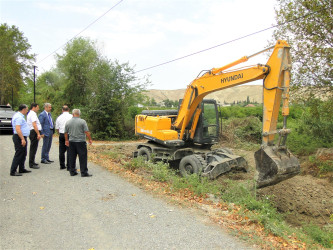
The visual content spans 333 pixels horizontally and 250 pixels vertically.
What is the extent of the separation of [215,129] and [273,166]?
12.6 ft

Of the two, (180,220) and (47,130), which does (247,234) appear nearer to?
(180,220)

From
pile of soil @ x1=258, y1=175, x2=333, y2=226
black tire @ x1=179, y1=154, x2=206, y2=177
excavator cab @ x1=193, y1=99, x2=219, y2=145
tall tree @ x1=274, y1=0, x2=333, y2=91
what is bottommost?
pile of soil @ x1=258, y1=175, x2=333, y2=226

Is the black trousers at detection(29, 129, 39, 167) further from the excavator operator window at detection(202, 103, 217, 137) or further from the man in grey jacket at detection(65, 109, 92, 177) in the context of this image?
the excavator operator window at detection(202, 103, 217, 137)

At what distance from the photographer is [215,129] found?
9750 millimetres

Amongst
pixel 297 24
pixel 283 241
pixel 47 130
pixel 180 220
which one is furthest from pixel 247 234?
pixel 297 24

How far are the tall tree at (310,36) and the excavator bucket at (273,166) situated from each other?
5.52 meters

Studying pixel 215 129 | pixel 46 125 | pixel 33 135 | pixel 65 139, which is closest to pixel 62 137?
pixel 65 139

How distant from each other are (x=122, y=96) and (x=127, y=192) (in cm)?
1330

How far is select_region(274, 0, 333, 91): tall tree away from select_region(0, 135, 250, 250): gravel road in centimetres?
835

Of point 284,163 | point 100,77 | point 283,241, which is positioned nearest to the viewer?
point 283,241

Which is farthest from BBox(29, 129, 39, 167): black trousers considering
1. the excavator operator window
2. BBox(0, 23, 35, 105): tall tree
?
BBox(0, 23, 35, 105): tall tree

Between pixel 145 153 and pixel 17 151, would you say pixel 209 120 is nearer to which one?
pixel 145 153

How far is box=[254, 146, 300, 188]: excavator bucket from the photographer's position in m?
A: 6.04

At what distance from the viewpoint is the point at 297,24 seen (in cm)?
1082
